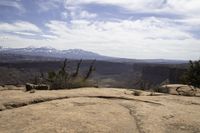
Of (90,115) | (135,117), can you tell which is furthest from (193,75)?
(90,115)

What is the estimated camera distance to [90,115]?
6.27m

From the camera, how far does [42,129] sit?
17.0 ft

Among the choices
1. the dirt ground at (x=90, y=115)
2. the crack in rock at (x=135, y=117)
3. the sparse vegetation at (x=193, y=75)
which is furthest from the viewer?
the sparse vegetation at (x=193, y=75)

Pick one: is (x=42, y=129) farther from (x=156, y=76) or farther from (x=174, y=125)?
(x=156, y=76)

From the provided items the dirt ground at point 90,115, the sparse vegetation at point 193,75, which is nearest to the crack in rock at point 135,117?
the dirt ground at point 90,115

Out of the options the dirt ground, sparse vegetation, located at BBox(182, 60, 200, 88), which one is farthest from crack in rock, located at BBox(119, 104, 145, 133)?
sparse vegetation, located at BBox(182, 60, 200, 88)

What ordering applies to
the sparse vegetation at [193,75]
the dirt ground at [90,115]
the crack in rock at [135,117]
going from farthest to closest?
1. the sparse vegetation at [193,75]
2. the crack in rock at [135,117]
3. the dirt ground at [90,115]

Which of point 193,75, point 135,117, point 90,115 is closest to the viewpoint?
point 90,115

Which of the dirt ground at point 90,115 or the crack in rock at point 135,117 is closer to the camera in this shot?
the dirt ground at point 90,115

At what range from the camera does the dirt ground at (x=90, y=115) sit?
18.0 ft

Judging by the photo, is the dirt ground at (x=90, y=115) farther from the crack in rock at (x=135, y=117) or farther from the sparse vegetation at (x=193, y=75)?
the sparse vegetation at (x=193, y=75)

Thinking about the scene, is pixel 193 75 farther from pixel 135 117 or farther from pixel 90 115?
pixel 90 115

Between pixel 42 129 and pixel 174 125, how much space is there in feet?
8.42

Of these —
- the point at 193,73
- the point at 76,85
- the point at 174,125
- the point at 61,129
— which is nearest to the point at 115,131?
the point at 61,129
